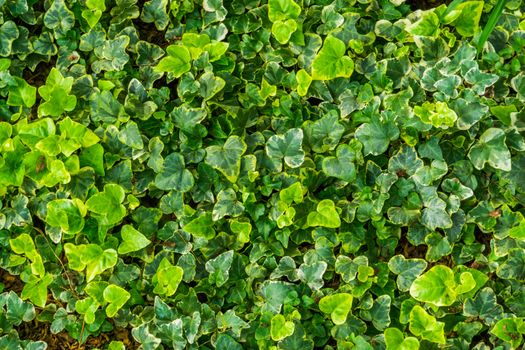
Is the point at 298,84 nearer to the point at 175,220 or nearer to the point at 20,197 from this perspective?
the point at 175,220

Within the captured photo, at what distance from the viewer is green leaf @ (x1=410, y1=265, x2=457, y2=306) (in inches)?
81.6

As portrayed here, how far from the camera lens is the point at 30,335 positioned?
233cm

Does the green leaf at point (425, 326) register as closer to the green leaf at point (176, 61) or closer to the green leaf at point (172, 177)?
the green leaf at point (172, 177)

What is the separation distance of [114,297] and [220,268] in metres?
0.38

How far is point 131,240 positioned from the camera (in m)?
2.24

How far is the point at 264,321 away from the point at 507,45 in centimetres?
138

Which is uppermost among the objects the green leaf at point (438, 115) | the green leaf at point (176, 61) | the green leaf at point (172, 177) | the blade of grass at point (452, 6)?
the blade of grass at point (452, 6)

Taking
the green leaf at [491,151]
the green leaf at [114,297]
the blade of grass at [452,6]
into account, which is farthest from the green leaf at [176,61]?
the green leaf at [491,151]

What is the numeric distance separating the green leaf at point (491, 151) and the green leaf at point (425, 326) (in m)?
0.56

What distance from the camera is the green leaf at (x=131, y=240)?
2.23 m

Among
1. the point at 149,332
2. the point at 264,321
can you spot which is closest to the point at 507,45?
the point at 264,321

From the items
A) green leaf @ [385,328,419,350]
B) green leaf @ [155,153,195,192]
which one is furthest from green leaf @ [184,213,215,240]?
green leaf @ [385,328,419,350]

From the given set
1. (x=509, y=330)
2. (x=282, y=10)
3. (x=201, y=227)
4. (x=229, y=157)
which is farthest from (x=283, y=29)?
(x=509, y=330)

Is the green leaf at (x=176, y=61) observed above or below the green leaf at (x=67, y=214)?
above
